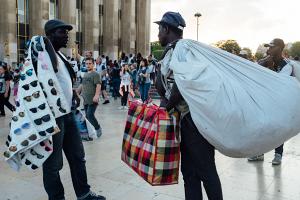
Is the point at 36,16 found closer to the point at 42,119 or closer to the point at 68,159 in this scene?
the point at 68,159

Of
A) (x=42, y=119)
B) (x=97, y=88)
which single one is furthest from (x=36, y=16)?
(x=42, y=119)

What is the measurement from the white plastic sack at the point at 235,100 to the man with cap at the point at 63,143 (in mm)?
1440

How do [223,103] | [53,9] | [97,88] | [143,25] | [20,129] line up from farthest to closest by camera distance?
[143,25], [53,9], [97,88], [20,129], [223,103]

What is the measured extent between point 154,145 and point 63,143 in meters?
1.48

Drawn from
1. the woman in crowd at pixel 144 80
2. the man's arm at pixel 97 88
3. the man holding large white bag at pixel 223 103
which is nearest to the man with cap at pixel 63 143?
the man holding large white bag at pixel 223 103

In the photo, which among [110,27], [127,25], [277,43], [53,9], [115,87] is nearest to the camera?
[277,43]

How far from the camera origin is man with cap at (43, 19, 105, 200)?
3.73 meters

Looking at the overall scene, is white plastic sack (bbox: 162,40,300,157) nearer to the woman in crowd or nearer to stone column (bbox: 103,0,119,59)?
the woman in crowd

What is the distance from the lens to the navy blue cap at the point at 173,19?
10.4 ft

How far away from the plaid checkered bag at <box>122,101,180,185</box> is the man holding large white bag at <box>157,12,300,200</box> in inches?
5.7

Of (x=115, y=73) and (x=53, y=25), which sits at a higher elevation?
(x=53, y=25)

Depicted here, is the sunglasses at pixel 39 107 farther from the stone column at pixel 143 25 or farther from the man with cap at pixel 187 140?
the stone column at pixel 143 25

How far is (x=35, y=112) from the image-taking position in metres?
3.50

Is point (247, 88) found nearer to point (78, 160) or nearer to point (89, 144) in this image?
point (78, 160)
